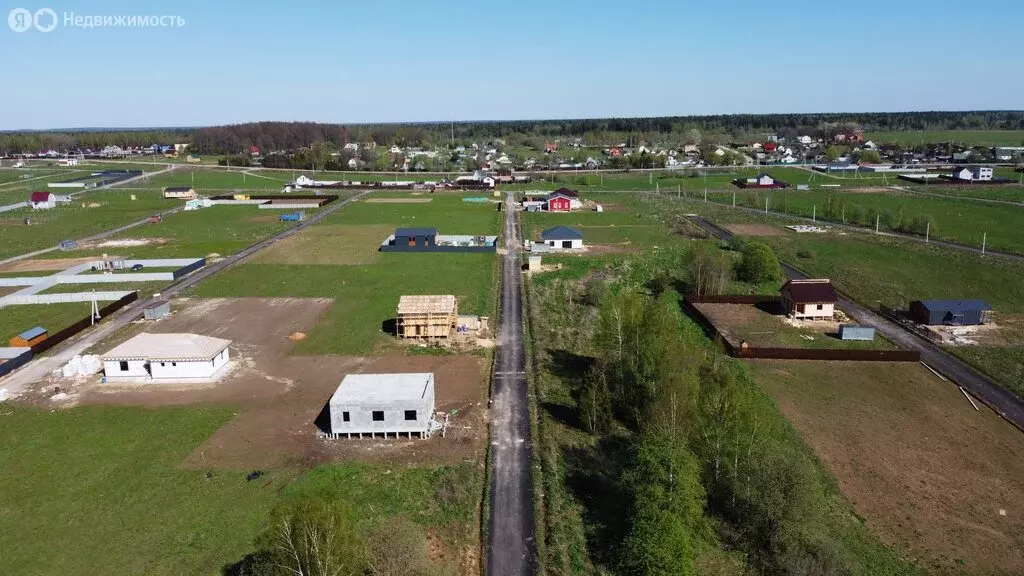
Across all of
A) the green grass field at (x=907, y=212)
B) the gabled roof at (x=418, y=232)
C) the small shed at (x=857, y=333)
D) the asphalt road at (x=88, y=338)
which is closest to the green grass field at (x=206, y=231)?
the asphalt road at (x=88, y=338)

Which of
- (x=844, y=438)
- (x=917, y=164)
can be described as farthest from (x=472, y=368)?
(x=917, y=164)

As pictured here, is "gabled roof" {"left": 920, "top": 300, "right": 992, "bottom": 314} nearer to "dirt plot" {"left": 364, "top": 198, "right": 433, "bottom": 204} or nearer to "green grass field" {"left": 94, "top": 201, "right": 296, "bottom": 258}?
"green grass field" {"left": 94, "top": 201, "right": 296, "bottom": 258}

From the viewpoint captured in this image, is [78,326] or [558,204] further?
[558,204]

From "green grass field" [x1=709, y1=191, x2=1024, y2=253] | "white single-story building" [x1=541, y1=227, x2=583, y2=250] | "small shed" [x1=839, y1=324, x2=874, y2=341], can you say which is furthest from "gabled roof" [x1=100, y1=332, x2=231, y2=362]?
"green grass field" [x1=709, y1=191, x2=1024, y2=253]

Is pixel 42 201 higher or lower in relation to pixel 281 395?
higher

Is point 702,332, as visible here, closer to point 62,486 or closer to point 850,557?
point 850,557

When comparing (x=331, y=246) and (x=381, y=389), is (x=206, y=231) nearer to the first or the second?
(x=331, y=246)

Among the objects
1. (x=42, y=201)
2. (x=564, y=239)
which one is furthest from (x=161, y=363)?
(x=42, y=201)
